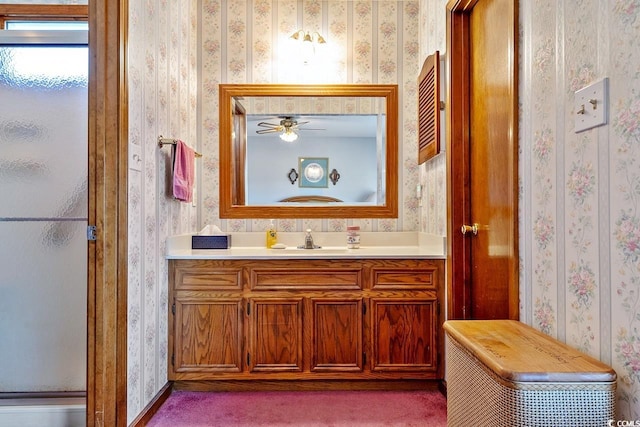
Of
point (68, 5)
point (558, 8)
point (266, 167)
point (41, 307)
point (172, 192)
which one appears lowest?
point (41, 307)

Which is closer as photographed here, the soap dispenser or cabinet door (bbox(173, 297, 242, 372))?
cabinet door (bbox(173, 297, 242, 372))

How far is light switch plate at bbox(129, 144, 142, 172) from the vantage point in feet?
5.78

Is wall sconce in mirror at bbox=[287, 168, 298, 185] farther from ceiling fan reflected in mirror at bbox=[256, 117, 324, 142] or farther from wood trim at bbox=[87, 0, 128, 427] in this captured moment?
wood trim at bbox=[87, 0, 128, 427]

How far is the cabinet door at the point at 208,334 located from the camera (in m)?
2.25

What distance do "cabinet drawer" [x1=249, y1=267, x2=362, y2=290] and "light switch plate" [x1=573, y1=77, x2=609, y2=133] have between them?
1.45 metres

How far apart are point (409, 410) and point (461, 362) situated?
1.07m

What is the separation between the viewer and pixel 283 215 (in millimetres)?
2836

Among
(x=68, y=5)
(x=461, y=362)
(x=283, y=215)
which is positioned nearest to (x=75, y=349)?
(x=283, y=215)

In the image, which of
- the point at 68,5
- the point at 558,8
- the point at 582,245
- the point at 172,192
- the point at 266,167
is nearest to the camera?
the point at 582,245

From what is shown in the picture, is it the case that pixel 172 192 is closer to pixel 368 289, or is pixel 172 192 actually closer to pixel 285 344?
pixel 285 344

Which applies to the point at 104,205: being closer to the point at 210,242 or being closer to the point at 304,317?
the point at 210,242

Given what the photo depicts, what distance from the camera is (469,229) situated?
196 cm

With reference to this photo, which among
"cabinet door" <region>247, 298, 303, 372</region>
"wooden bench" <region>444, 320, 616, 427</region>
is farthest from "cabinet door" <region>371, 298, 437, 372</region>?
"wooden bench" <region>444, 320, 616, 427</region>

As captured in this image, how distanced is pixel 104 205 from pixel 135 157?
282 mm
